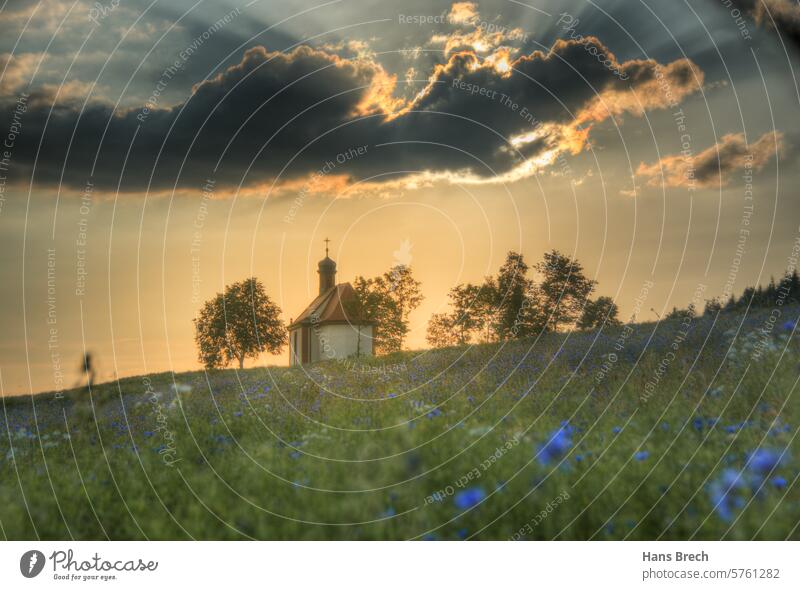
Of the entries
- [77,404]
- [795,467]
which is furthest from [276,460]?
[77,404]

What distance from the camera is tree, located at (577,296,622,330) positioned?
35.1 feet

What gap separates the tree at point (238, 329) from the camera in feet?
47.8

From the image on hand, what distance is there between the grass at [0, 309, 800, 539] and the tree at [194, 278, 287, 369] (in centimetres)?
549

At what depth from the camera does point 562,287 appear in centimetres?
1055

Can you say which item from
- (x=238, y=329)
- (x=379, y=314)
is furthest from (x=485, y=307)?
(x=238, y=329)

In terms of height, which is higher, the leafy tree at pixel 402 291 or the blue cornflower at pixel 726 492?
the leafy tree at pixel 402 291

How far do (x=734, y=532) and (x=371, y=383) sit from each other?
17.3ft

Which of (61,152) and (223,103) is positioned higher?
(223,103)

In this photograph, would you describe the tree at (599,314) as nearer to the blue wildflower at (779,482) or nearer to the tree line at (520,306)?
the tree line at (520,306)

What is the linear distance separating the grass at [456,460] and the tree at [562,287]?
52.4 inches

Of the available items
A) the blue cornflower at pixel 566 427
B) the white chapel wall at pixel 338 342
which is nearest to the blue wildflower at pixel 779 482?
the blue cornflower at pixel 566 427

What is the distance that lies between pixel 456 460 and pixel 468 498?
638 mm
